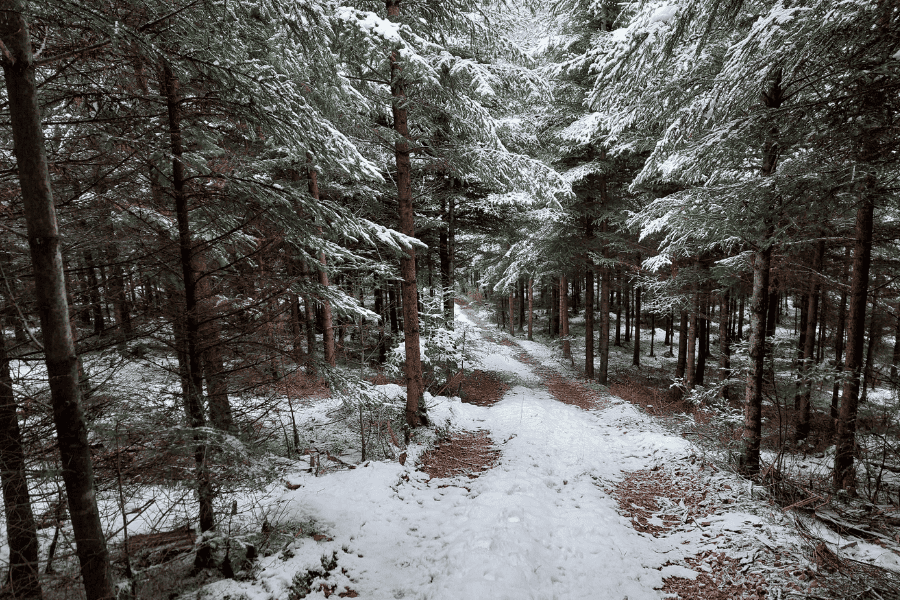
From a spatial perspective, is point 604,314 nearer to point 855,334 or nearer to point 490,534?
point 855,334

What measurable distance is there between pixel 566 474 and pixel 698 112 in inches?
283

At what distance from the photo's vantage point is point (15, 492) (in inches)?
134

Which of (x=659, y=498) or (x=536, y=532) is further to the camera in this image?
(x=659, y=498)

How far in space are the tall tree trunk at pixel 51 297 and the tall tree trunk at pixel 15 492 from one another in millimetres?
869

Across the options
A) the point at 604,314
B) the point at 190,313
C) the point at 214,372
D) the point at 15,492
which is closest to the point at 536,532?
the point at 214,372

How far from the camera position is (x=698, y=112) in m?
6.29

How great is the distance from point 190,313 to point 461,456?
6.18 m

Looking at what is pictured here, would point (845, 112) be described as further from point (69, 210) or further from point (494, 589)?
point (69, 210)

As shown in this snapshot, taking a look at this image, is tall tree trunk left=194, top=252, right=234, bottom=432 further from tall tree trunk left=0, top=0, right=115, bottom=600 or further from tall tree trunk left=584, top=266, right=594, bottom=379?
tall tree trunk left=584, top=266, right=594, bottom=379

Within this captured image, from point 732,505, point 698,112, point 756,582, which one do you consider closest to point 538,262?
point 698,112

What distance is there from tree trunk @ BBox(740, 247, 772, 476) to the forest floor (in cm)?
59

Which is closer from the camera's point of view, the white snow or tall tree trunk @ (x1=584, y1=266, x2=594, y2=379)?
the white snow

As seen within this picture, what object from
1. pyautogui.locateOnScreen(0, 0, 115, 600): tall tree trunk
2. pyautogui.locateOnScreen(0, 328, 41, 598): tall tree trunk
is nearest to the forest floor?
pyautogui.locateOnScreen(0, 328, 41, 598): tall tree trunk

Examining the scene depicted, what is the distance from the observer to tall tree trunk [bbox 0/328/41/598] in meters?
3.08
